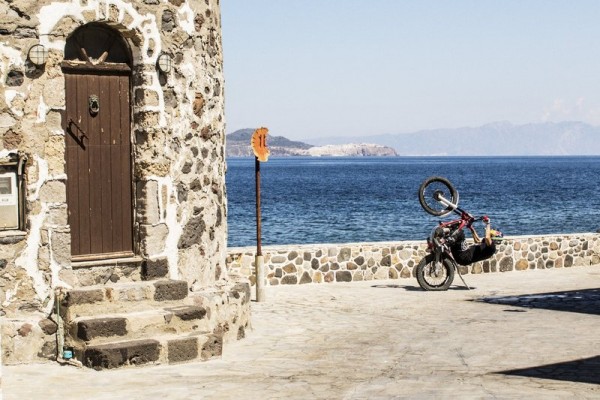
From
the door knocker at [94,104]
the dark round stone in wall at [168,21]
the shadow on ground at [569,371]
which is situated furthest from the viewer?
the dark round stone in wall at [168,21]

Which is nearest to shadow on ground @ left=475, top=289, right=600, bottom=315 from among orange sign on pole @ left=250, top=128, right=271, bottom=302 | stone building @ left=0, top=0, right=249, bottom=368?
orange sign on pole @ left=250, top=128, right=271, bottom=302

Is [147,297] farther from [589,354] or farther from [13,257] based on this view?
[589,354]

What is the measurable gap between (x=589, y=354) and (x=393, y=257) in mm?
8284

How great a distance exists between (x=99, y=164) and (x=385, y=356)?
401cm

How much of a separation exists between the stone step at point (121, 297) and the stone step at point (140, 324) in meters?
0.12

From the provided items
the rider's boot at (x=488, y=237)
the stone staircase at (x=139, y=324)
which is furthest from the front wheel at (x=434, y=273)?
the stone staircase at (x=139, y=324)

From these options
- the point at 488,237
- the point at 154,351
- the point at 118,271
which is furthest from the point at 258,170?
the point at 154,351

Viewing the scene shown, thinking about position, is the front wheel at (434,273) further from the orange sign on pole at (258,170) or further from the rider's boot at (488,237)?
the orange sign on pole at (258,170)

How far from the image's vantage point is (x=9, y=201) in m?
11.6

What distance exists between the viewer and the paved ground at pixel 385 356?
9.85 meters

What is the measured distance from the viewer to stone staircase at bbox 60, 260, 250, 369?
11.2m

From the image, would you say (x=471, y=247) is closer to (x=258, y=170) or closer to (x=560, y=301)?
(x=560, y=301)

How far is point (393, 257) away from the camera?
19.8m

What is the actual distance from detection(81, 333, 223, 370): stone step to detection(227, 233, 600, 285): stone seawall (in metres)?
6.26
